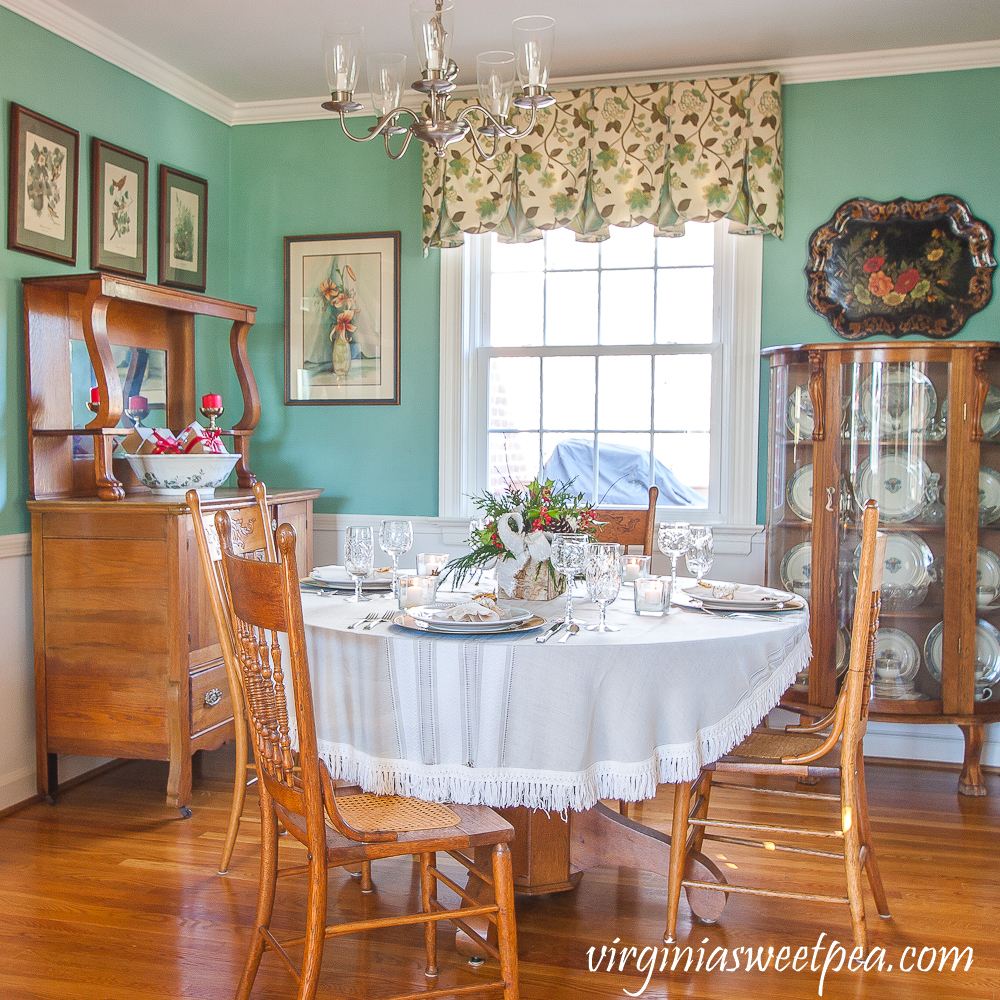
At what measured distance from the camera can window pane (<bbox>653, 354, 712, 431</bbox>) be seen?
4.01 meters

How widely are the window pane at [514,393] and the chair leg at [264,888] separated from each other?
248 cm

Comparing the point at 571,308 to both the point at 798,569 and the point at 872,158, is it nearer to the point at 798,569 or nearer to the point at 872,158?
the point at 872,158

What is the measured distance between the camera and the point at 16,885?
8.55 feet

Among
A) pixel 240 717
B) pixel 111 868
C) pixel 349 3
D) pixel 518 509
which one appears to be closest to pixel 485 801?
pixel 518 509

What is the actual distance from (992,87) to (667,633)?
9.33 ft

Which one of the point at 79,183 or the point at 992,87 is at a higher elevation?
the point at 992,87

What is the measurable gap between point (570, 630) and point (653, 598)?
0.31 metres

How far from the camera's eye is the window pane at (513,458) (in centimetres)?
418

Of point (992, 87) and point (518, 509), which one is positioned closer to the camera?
point (518, 509)

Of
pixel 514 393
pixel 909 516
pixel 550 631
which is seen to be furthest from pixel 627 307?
pixel 550 631

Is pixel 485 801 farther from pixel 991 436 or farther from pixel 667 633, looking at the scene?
pixel 991 436

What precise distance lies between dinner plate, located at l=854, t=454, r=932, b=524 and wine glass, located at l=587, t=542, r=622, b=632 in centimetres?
174

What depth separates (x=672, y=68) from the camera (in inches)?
152

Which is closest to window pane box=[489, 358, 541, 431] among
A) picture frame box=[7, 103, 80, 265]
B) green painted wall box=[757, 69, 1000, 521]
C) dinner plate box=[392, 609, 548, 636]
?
green painted wall box=[757, 69, 1000, 521]
